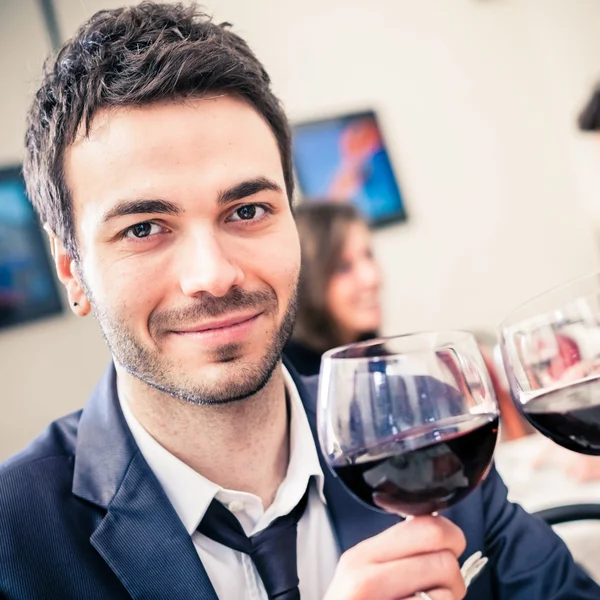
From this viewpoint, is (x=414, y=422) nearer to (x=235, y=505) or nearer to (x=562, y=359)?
(x=562, y=359)

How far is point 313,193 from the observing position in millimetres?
3230

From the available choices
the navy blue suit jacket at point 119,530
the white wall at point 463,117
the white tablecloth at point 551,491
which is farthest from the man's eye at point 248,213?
the white wall at point 463,117

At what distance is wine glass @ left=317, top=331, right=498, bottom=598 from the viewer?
649mm

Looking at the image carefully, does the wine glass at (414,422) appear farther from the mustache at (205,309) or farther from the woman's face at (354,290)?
the woman's face at (354,290)

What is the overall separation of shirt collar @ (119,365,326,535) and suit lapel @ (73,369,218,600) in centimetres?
5

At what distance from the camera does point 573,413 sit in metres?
0.73

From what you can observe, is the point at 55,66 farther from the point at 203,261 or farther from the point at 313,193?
the point at 313,193

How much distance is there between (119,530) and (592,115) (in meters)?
2.33

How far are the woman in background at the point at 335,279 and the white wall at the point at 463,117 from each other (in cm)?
80

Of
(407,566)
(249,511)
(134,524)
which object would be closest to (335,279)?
(249,511)

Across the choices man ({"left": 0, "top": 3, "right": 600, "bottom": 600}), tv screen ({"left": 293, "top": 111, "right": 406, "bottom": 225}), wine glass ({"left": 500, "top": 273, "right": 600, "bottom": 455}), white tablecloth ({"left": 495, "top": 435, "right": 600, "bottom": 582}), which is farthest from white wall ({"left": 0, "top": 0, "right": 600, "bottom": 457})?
wine glass ({"left": 500, "top": 273, "right": 600, "bottom": 455})

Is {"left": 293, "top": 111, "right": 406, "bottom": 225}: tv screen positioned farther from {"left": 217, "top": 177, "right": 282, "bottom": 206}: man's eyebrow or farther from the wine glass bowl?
the wine glass bowl

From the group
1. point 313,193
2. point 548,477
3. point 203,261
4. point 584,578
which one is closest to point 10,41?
point 313,193

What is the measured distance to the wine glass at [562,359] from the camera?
0.73 meters
